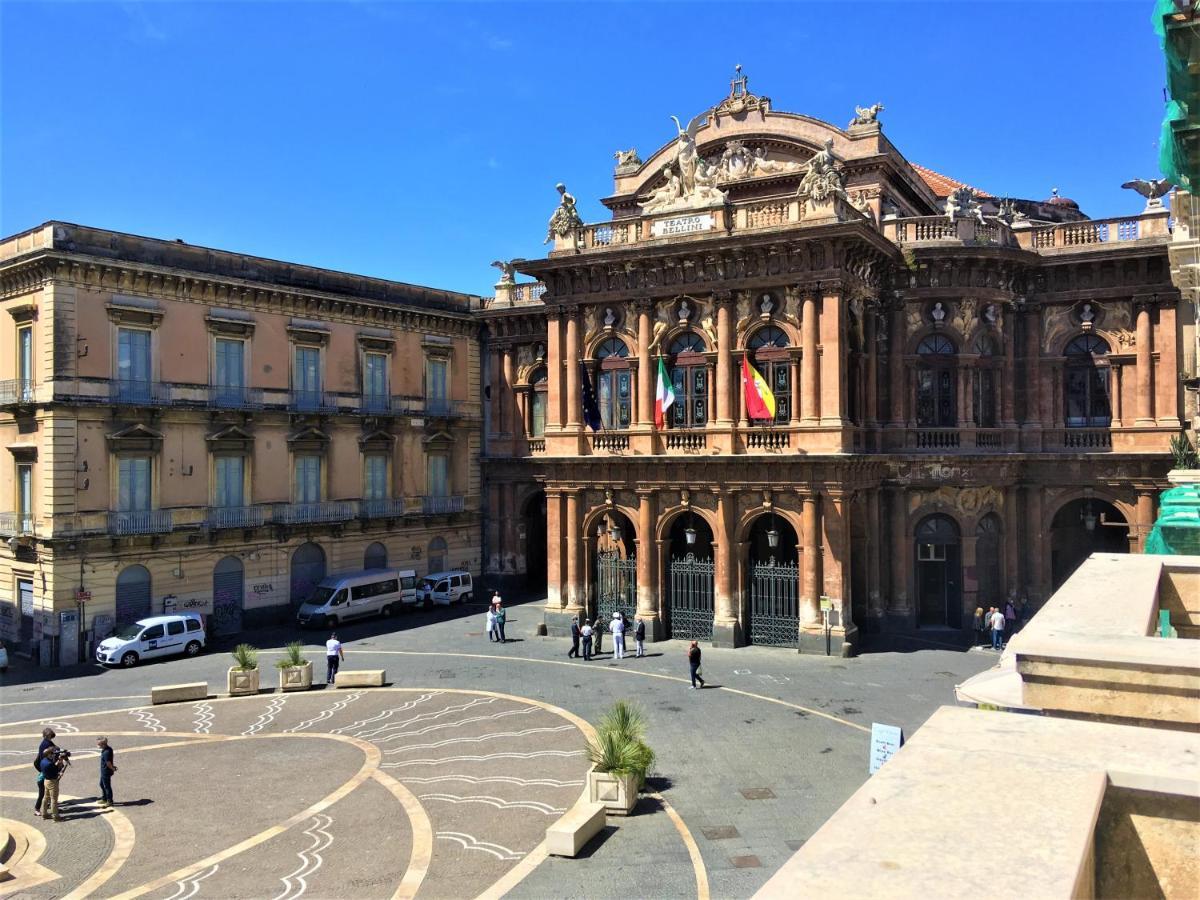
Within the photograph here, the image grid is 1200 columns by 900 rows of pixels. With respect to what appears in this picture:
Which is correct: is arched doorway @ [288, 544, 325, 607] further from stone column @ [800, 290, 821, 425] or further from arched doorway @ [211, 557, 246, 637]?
stone column @ [800, 290, 821, 425]

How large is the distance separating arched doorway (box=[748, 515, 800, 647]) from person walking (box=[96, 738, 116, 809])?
19260mm

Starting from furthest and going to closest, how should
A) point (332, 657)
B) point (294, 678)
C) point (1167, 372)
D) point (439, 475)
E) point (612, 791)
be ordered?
point (439, 475) → point (1167, 372) → point (332, 657) → point (294, 678) → point (612, 791)

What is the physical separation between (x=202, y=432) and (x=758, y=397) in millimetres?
20704

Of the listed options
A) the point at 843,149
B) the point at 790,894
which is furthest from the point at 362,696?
the point at 843,149

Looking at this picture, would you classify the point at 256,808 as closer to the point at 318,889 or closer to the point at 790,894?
the point at 318,889

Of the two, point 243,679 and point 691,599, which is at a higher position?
point 691,599

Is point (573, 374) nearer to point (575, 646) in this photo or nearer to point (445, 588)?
point (575, 646)

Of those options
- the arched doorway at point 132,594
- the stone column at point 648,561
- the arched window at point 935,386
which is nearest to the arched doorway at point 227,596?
the arched doorway at point 132,594

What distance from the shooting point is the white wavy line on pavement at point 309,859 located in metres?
13.0

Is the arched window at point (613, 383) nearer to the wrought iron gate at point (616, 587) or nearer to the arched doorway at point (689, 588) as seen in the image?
the arched doorway at point (689, 588)

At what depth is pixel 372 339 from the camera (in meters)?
39.3

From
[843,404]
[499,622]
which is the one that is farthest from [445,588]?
[843,404]

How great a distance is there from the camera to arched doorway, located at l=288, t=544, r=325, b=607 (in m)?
36.4

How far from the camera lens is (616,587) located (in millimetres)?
32031
